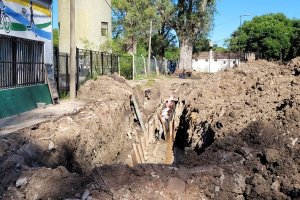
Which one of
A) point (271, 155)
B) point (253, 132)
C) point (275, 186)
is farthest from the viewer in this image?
point (253, 132)

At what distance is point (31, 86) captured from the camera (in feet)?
44.9

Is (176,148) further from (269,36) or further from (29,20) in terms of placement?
(269,36)

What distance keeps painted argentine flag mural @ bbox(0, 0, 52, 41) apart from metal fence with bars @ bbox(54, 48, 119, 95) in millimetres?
1847

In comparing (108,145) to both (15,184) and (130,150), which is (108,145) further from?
(15,184)

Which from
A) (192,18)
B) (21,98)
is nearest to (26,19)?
(21,98)

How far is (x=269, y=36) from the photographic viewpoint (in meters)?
75.4

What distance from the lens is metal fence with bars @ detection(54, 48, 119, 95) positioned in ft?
58.1

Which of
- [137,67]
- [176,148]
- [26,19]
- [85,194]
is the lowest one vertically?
[176,148]

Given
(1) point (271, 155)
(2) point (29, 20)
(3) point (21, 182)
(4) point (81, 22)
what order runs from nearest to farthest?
(3) point (21, 182), (1) point (271, 155), (2) point (29, 20), (4) point (81, 22)

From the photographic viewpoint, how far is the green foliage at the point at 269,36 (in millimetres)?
74812

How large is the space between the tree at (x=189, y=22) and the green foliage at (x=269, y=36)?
37.1m

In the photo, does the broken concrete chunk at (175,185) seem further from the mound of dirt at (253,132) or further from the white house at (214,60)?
the white house at (214,60)

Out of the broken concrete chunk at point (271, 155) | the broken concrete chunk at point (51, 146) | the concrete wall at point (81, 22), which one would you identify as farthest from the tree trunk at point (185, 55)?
the broken concrete chunk at point (271, 155)

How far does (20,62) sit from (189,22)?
84.1 feet
